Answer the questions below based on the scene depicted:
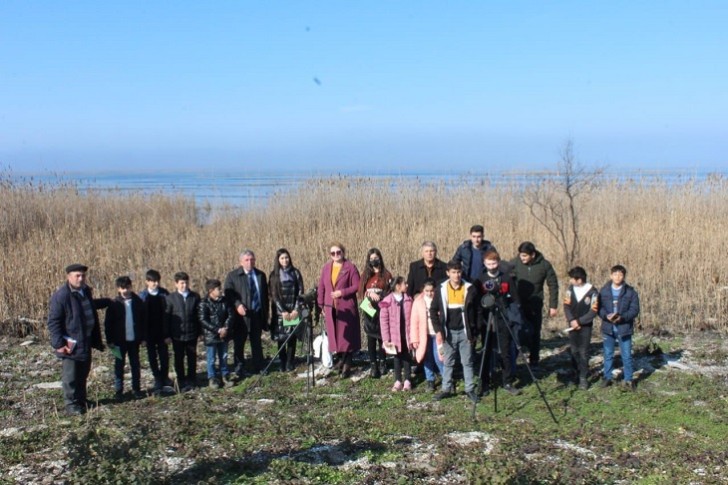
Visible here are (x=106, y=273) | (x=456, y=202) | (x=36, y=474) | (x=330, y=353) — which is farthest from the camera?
(x=456, y=202)

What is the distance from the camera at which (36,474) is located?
503 centimetres

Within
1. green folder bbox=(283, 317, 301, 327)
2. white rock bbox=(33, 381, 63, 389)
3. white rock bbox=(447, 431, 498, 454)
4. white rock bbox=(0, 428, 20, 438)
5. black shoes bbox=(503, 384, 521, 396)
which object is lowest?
white rock bbox=(33, 381, 63, 389)

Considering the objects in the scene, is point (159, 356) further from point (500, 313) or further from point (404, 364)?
point (500, 313)

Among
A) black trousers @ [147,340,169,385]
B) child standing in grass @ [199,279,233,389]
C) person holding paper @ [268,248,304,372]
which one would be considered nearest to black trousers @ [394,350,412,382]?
person holding paper @ [268,248,304,372]

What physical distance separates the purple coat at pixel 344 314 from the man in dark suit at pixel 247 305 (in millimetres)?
819

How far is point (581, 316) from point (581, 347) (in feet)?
1.09

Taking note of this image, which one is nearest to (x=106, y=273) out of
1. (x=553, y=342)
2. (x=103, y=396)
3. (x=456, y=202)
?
(x=103, y=396)

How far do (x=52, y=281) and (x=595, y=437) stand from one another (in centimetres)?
966

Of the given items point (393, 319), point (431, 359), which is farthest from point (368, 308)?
point (431, 359)

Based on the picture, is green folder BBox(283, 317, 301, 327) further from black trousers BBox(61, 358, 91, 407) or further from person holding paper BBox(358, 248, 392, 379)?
black trousers BBox(61, 358, 91, 407)

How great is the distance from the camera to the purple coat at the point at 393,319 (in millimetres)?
7793

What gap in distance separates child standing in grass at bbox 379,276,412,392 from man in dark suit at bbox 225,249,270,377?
163 centimetres

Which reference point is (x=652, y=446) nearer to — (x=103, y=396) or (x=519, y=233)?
(x=103, y=396)

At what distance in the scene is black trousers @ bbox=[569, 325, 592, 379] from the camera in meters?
7.46
